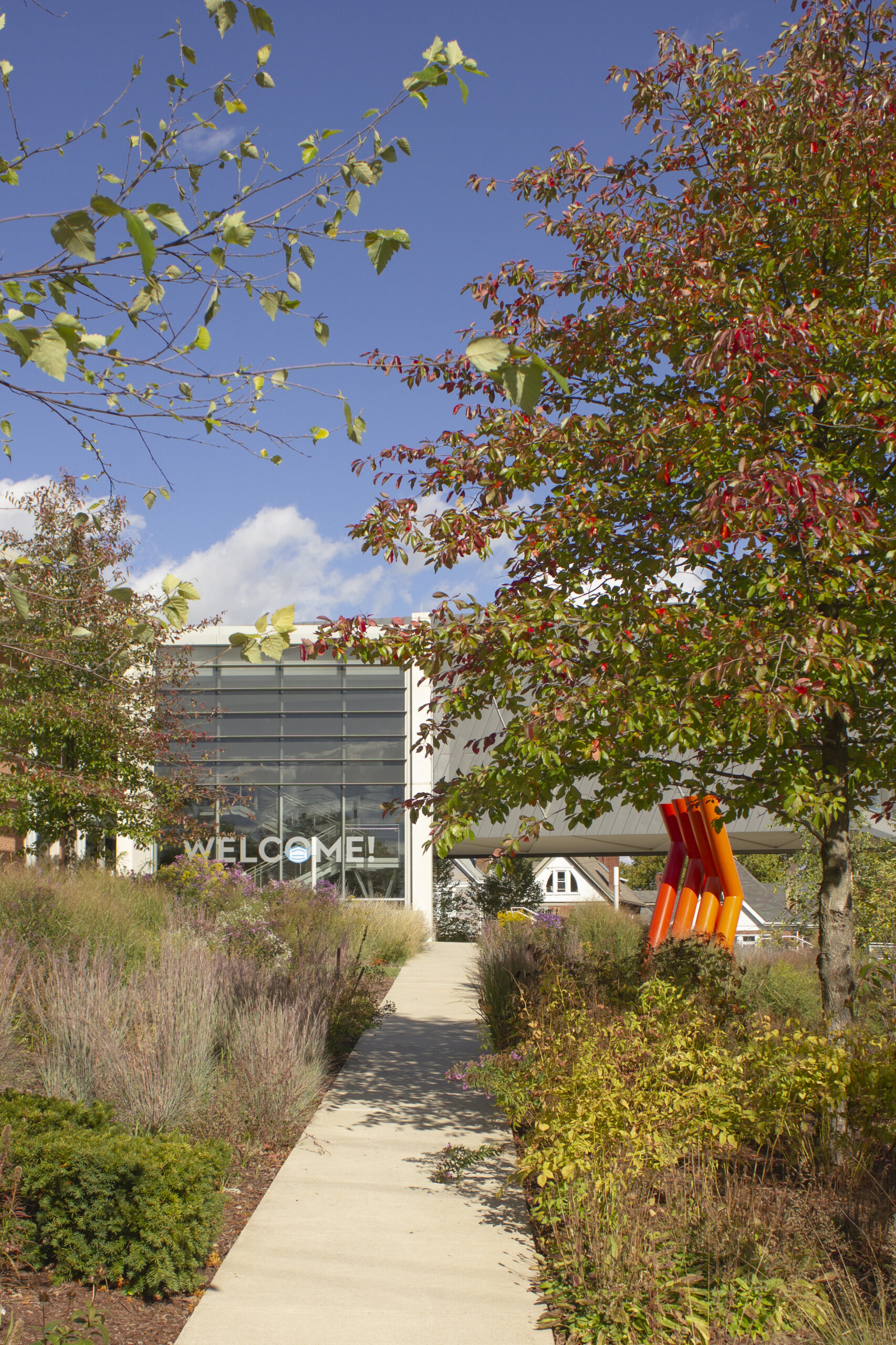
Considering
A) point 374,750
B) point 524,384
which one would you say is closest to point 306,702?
point 374,750

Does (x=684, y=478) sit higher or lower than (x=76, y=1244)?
higher

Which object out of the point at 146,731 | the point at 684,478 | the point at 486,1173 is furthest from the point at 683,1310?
the point at 146,731

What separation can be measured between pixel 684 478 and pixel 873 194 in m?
1.79

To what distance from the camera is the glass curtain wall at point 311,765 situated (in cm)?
2259

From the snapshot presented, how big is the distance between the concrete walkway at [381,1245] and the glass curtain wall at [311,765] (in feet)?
50.8

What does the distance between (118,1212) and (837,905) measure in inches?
157

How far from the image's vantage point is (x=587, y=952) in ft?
33.1

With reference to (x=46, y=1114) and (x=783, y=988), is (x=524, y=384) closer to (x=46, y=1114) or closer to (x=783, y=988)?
(x=46, y=1114)

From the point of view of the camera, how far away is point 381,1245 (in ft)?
14.7

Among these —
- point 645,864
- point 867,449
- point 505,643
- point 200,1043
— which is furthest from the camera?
point 645,864

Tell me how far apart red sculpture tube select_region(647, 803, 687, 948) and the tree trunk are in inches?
223

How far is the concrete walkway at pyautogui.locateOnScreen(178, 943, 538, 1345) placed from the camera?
3.68 meters

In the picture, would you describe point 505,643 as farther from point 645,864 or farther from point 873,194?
point 645,864

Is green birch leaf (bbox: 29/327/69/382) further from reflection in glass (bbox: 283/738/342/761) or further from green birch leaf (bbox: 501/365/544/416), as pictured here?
reflection in glass (bbox: 283/738/342/761)
